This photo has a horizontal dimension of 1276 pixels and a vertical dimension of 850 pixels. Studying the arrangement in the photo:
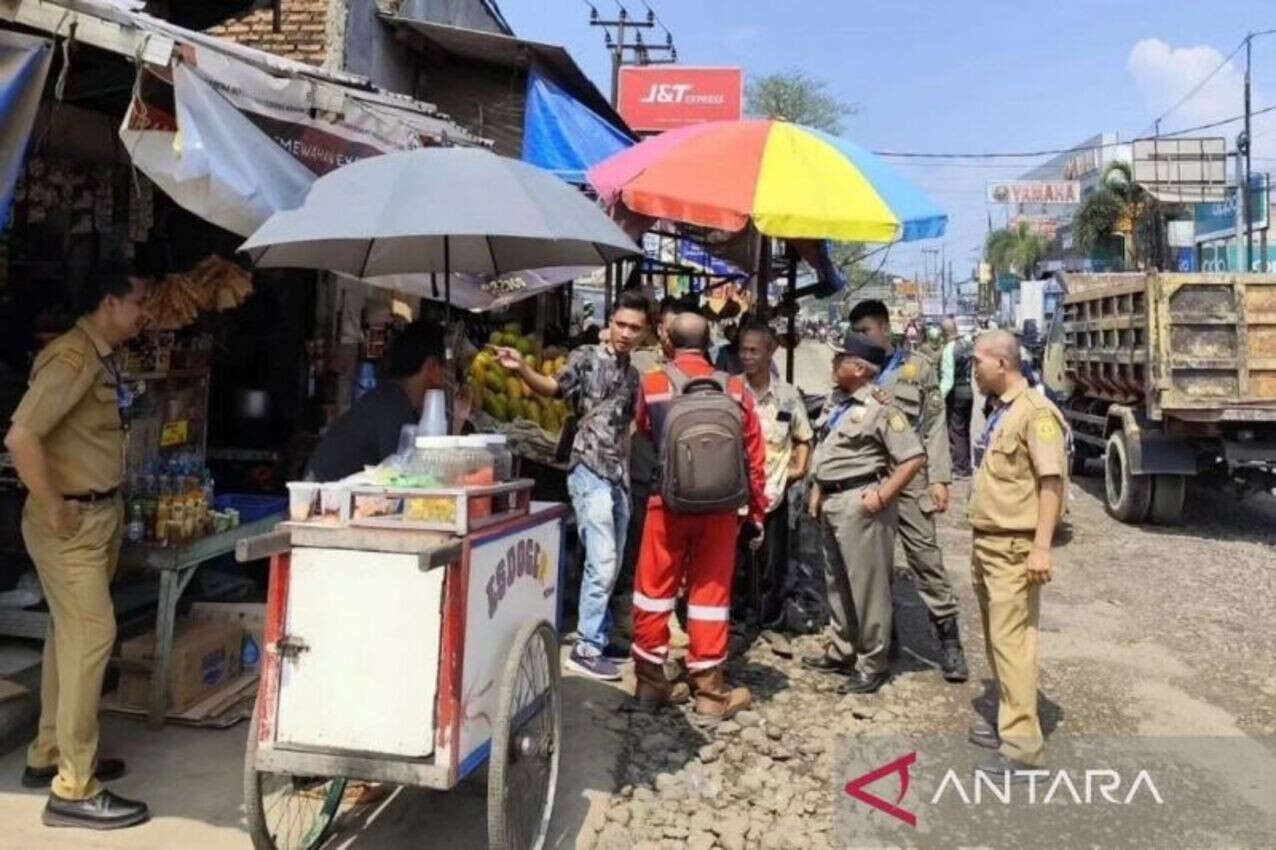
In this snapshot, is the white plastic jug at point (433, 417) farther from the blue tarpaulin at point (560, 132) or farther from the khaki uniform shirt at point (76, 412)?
the blue tarpaulin at point (560, 132)

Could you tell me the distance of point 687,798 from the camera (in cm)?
388

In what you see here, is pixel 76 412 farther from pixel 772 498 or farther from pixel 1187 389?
pixel 1187 389

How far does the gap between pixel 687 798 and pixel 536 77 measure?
7293mm

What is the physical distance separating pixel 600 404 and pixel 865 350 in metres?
1.32

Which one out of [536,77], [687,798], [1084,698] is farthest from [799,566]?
[536,77]

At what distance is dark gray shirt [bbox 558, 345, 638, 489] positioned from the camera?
15.4 feet

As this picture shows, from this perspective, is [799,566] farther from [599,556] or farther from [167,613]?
[167,613]

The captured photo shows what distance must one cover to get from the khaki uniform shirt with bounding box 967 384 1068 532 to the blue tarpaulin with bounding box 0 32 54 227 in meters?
3.68

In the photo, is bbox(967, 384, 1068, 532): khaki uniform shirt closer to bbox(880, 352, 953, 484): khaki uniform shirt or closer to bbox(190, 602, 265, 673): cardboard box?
bbox(880, 352, 953, 484): khaki uniform shirt

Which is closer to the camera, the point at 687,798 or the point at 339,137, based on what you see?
the point at 687,798

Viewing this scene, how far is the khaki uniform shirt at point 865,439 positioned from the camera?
4664 millimetres

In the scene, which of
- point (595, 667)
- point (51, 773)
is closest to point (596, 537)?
point (595, 667)

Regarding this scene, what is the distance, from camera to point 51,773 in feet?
11.6

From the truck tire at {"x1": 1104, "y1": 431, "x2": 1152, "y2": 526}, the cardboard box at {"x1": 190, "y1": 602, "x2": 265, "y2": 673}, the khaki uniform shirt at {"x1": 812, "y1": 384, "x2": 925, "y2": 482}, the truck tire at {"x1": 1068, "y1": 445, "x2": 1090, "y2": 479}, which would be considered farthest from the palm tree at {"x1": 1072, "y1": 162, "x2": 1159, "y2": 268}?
the cardboard box at {"x1": 190, "y1": 602, "x2": 265, "y2": 673}
